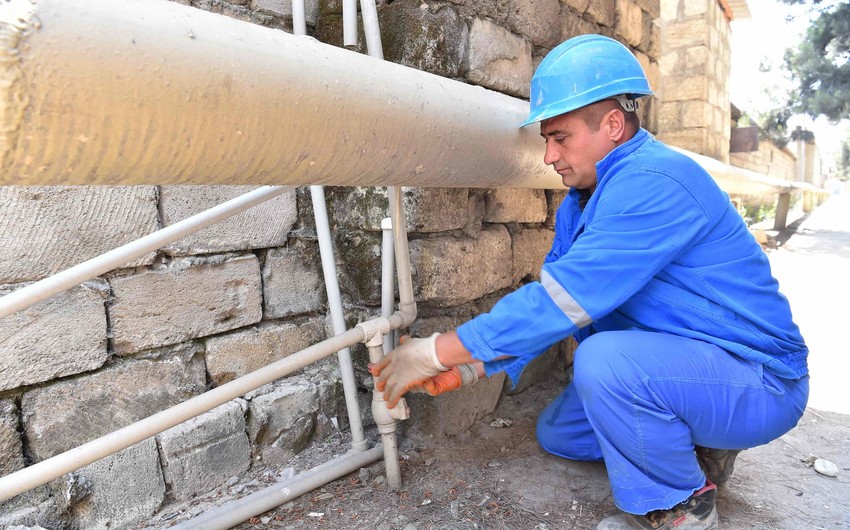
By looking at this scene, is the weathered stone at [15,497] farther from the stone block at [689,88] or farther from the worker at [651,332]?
the stone block at [689,88]

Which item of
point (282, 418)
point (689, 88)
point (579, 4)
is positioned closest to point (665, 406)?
point (282, 418)

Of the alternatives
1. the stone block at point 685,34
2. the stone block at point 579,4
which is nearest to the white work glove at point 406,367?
the stone block at point 579,4

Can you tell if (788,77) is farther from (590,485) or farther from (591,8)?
(590,485)

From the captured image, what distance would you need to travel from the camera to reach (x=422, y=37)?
2.08 m

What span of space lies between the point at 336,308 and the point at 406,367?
1.49 feet

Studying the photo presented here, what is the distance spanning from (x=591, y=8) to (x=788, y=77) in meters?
14.8

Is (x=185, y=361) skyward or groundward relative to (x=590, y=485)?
skyward

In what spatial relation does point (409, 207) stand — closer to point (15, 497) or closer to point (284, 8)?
point (284, 8)

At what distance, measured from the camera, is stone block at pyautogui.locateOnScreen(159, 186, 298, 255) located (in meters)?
1.93

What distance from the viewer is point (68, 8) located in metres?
0.76

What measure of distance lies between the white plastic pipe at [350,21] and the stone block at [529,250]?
3.35ft

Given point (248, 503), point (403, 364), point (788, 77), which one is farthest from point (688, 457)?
point (788, 77)

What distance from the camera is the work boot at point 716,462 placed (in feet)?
6.36

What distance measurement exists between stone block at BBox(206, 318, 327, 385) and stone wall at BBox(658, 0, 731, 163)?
20.7 feet
